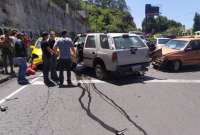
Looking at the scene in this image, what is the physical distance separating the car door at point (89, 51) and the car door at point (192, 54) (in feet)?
15.4

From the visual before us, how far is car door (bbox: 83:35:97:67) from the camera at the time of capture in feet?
52.0

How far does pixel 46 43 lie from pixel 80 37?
3822mm

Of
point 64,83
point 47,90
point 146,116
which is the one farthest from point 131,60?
point 146,116

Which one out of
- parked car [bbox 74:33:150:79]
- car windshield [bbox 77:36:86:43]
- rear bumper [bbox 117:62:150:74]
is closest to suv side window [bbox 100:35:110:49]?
parked car [bbox 74:33:150:79]

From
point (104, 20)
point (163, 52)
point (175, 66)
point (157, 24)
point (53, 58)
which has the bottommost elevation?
point (175, 66)

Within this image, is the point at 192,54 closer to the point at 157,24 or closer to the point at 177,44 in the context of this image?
the point at 177,44

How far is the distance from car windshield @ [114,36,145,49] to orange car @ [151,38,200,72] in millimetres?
3188

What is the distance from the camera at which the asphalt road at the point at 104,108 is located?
26.6ft

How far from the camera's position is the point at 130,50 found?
14781mm

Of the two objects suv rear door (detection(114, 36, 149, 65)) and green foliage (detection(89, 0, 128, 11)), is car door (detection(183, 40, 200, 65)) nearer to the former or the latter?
suv rear door (detection(114, 36, 149, 65))

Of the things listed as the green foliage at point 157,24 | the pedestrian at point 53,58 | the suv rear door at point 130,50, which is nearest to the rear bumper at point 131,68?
the suv rear door at point 130,50

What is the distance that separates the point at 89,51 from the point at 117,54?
6.38ft

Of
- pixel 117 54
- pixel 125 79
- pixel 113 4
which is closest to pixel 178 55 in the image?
pixel 125 79

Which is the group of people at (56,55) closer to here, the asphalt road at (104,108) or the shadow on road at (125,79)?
the asphalt road at (104,108)
